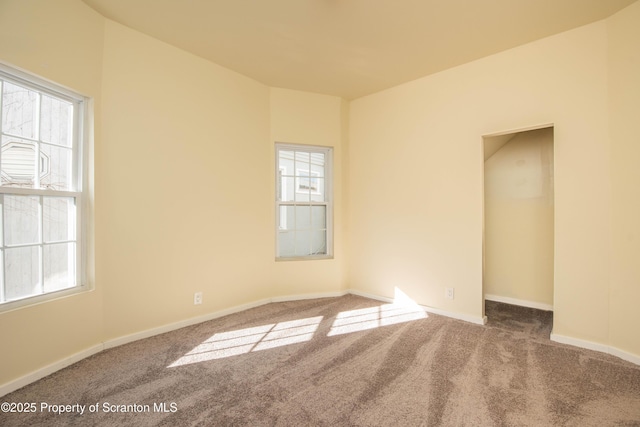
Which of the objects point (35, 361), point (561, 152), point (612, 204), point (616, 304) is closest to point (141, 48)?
point (35, 361)

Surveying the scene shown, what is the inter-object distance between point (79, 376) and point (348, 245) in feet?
11.0

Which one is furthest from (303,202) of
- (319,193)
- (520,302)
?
(520,302)

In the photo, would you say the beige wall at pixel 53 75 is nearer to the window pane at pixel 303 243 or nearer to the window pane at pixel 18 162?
the window pane at pixel 18 162

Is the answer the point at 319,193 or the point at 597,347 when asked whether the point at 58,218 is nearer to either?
the point at 319,193

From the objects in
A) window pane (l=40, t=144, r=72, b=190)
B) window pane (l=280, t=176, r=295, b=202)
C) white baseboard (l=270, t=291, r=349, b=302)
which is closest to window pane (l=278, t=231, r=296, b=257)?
window pane (l=280, t=176, r=295, b=202)

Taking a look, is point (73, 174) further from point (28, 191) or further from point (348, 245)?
point (348, 245)

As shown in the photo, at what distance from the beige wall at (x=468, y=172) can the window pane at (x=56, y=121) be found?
332 centimetres

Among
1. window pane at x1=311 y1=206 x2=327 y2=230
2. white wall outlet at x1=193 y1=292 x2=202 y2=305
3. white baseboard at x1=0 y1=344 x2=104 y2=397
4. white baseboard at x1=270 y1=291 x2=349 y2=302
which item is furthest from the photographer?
window pane at x1=311 y1=206 x2=327 y2=230

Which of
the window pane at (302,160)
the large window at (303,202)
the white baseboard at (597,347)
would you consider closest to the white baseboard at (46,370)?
the large window at (303,202)

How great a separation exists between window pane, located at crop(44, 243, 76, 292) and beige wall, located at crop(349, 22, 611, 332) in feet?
10.9

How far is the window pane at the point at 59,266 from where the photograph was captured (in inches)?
93.5

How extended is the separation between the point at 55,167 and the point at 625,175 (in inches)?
185

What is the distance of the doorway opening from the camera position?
385 centimetres

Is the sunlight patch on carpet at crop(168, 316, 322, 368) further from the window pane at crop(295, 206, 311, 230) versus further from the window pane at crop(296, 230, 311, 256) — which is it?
the window pane at crop(295, 206, 311, 230)
